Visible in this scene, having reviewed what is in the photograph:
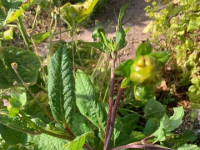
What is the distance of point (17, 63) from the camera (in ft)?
3.98

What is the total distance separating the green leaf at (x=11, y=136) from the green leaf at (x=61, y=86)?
28 cm

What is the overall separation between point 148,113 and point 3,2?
2.84ft

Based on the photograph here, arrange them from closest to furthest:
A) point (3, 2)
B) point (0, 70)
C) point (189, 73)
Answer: point (3, 2) < point (0, 70) < point (189, 73)

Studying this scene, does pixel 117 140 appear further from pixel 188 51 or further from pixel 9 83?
pixel 188 51

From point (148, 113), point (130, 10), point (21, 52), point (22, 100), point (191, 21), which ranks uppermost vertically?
point (130, 10)

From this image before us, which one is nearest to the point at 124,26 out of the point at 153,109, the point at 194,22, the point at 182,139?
the point at 194,22

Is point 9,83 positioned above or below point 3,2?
below

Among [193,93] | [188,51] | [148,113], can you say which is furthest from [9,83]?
[188,51]

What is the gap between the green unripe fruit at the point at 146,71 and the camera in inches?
24.1

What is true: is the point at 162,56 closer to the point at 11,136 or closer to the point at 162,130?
the point at 162,130

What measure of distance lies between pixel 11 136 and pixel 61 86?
0.36 meters

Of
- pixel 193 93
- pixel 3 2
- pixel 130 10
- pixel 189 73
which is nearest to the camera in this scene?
pixel 3 2

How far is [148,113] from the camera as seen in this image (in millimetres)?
1410

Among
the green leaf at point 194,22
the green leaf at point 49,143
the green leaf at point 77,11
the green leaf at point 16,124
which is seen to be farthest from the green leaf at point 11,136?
the green leaf at point 194,22
